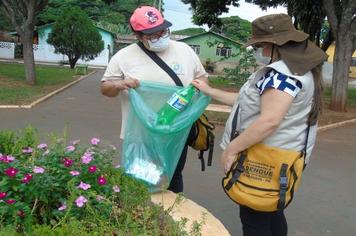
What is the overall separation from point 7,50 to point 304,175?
145ft

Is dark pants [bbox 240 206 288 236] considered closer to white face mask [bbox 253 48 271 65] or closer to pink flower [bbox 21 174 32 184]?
white face mask [bbox 253 48 271 65]

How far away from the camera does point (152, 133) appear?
10.5ft

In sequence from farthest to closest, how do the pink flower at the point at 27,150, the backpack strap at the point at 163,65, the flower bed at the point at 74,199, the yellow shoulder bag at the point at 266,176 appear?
the backpack strap at the point at 163,65, the pink flower at the point at 27,150, the yellow shoulder bag at the point at 266,176, the flower bed at the point at 74,199

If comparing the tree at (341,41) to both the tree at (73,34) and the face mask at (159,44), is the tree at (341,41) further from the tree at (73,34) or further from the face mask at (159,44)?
the tree at (73,34)

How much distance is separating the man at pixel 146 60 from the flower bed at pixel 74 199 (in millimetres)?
541

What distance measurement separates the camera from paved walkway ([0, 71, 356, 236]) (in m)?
4.93

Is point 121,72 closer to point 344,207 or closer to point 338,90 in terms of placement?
point 344,207

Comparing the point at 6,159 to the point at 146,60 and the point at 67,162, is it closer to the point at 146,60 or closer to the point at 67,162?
the point at 67,162

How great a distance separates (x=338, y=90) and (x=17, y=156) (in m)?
12.6

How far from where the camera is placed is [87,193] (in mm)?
2508

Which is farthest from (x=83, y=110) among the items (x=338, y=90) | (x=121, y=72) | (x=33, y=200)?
(x=33, y=200)

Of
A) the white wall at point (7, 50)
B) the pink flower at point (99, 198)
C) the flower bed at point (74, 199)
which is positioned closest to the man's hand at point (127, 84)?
the flower bed at point (74, 199)

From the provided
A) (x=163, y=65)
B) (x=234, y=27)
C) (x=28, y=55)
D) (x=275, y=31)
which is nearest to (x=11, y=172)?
(x=163, y=65)

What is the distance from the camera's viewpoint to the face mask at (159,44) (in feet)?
10.6
